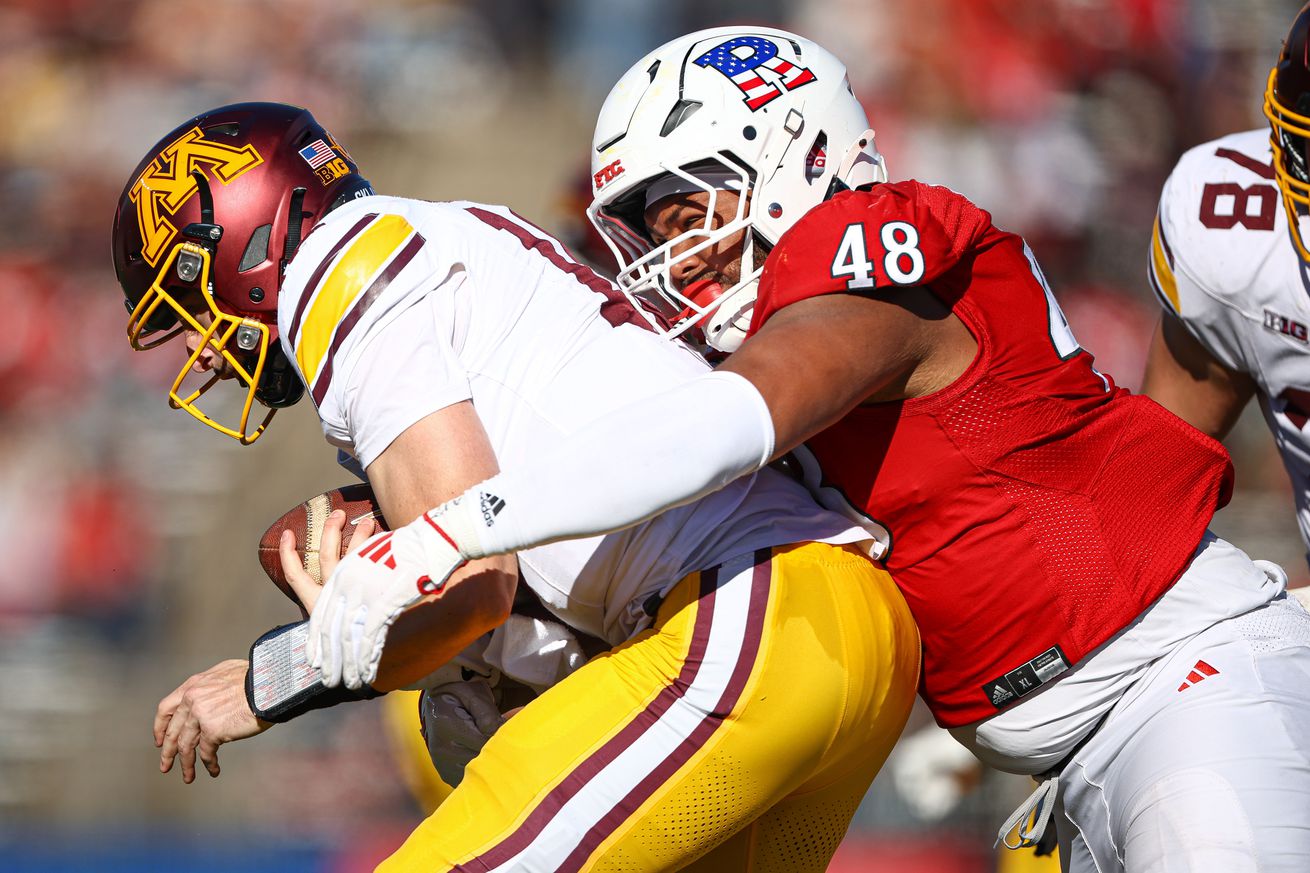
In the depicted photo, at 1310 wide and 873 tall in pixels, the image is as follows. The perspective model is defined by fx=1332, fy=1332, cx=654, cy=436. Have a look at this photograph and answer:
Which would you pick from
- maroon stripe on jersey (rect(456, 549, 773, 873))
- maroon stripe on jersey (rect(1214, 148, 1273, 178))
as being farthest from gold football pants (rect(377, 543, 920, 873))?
maroon stripe on jersey (rect(1214, 148, 1273, 178))

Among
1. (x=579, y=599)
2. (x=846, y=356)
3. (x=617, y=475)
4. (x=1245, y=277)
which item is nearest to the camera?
(x=617, y=475)

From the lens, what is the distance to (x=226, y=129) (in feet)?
8.01

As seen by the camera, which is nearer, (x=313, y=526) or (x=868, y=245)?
(x=868, y=245)

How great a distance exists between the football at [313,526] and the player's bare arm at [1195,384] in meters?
1.81

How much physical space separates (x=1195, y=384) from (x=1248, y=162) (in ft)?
1.63

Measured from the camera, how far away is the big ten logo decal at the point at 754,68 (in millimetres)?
2295

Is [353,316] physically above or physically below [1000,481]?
above

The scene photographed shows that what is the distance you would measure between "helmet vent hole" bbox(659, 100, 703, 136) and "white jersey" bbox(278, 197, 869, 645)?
1.20 feet

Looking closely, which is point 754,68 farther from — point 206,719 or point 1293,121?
point 206,719

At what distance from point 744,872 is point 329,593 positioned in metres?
0.93

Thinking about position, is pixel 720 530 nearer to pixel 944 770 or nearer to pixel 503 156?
pixel 944 770

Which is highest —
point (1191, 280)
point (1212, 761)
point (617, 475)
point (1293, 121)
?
point (617, 475)

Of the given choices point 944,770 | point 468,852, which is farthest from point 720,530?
point 944,770

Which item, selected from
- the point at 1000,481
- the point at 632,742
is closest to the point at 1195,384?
the point at 1000,481
